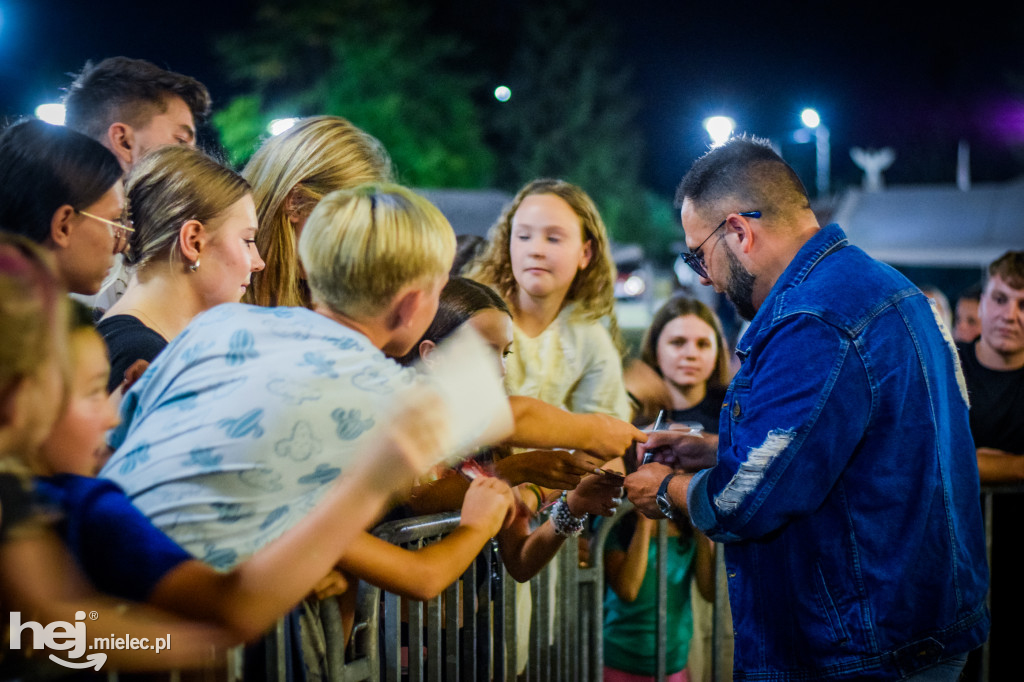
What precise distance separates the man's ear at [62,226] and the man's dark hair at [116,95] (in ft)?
5.36

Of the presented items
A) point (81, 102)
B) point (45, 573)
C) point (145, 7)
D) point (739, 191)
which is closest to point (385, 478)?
point (45, 573)

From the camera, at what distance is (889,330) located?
2.43m

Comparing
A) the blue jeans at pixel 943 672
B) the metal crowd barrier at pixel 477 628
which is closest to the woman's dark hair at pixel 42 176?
the metal crowd barrier at pixel 477 628

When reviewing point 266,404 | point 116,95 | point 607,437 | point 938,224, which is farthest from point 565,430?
point 938,224

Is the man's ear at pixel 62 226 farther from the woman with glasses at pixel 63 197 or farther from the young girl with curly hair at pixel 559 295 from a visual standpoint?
the young girl with curly hair at pixel 559 295

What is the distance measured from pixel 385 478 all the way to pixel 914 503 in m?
1.69

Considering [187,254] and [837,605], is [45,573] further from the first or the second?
[837,605]

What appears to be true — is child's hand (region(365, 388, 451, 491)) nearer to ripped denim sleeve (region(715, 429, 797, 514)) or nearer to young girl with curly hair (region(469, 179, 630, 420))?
ripped denim sleeve (region(715, 429, 797, 514))

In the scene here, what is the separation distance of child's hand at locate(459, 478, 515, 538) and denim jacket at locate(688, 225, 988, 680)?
663 millimetres

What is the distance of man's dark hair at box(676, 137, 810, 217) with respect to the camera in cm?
280

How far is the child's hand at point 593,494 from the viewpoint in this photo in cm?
305

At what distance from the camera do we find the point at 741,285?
2.88 meters

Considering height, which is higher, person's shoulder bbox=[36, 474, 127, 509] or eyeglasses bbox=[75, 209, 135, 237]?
eyeglasses bbox=[75, 209, 135, 237]

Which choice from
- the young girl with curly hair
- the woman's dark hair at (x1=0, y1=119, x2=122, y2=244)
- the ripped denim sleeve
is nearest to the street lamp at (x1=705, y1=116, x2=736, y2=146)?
the young girl with curly hair
